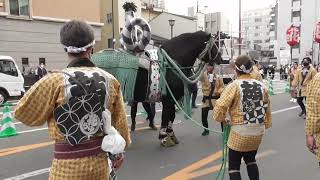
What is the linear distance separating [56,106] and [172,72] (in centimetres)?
567

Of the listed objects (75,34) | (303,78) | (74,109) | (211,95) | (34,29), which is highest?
(34,29)

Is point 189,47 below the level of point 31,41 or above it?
below

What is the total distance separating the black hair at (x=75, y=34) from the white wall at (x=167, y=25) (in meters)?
51.9

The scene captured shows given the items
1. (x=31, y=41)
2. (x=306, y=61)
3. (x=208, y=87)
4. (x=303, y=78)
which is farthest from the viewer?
(x=31, y=41)

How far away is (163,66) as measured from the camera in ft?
27.6

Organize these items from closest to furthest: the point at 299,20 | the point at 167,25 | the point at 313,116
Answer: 1. the point at 313,116
2. the point at 167,25
3. the point at 299,20

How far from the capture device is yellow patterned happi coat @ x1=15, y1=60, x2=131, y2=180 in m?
2.89

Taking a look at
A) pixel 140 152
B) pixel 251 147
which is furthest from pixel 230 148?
pixel 140 152

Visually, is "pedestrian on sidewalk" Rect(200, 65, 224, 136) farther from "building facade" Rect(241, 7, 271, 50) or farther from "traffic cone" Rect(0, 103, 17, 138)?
"building facade" Rect(241, 7, 271, 50)

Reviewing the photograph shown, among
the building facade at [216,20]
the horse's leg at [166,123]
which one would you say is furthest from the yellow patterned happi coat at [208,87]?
the building facade at [216,20]

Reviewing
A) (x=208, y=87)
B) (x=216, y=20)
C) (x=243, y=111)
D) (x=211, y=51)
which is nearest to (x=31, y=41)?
(x=208, y=87)

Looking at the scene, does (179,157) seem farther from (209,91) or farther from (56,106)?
(56,106)

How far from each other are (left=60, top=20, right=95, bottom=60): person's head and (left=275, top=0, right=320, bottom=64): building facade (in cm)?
7697

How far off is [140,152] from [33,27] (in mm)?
24417
